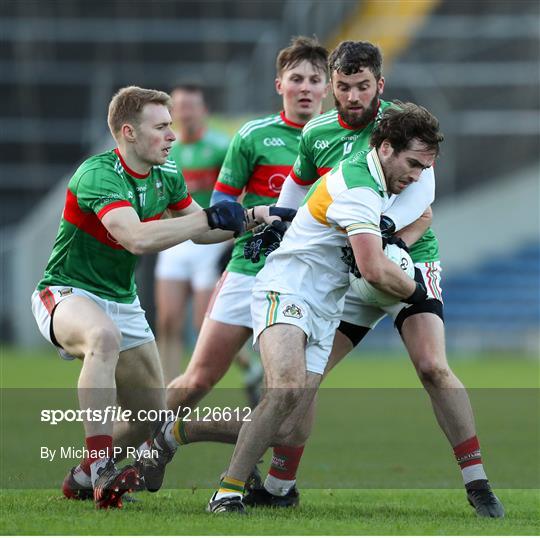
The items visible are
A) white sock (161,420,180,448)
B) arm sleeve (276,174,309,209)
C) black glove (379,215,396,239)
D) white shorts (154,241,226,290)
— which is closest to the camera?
black glove (379,215,396,239)

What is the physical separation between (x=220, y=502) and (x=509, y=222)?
62.1 ft

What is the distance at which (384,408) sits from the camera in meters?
11.9

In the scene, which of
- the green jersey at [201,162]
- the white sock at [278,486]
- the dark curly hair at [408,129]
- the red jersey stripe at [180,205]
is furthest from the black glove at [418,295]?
the green jersey at [201,162]

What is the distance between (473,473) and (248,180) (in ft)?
7.31

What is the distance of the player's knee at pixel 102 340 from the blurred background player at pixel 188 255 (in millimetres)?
4585

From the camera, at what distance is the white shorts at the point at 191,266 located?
1080 cm

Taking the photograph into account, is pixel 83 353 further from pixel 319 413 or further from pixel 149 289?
pixel 149 289

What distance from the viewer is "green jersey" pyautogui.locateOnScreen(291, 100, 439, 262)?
6535 millimetres

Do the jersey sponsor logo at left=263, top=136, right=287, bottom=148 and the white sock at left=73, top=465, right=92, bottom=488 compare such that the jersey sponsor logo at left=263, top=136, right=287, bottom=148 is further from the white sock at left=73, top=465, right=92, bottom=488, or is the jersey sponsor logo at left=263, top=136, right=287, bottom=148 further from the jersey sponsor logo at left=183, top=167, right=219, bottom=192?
the jersey sponsor logo at left=183, top=167, right=219, bottom=192

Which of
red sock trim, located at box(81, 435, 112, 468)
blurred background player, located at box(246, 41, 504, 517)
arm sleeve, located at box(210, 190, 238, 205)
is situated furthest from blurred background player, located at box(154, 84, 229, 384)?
red sock trim, located at box(81, 435, 112, 468)

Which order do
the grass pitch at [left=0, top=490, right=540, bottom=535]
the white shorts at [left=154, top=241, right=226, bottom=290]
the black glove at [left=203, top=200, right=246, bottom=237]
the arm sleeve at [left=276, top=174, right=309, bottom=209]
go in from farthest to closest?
the white shorts at [left=154, top=241, right=226, bottom=290] < the arm sleeve at [left=276, top=174, right=309, bottom=209] < the black glove at [left=203, top=200, right=246, bottom=237] < the grass pitch at [left=0, top=490, right=540, bottom=535]

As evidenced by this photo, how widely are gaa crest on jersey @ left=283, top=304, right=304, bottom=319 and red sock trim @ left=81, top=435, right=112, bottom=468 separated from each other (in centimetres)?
99

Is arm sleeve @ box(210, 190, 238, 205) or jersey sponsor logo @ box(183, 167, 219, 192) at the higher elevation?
arm sleeve @ box(210, 190, 238, 205)

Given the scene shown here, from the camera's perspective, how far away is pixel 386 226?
606cm
